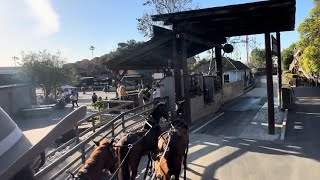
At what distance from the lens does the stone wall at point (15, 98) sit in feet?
82.8

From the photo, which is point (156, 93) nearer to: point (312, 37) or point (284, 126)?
point (284, 126)

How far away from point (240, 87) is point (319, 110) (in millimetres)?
9370

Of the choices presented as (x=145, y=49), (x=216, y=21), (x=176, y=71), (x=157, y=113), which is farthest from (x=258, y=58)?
(x=157, y=113)

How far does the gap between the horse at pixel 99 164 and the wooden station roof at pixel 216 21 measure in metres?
8.40

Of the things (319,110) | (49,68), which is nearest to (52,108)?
(49,68)

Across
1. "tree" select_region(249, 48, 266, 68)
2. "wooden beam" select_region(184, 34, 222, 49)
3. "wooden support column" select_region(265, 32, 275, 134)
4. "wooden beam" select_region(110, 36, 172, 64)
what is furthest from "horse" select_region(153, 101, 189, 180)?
"tree" select_region(249, 48, 266, 68)

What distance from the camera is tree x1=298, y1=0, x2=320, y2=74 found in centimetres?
2398

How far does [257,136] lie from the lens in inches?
436

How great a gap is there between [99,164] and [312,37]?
985 inches

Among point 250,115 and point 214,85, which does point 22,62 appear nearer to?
point 214,85

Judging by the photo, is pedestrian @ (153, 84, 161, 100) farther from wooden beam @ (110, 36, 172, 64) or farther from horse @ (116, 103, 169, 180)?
horse @ (116, 103, 169, 180)

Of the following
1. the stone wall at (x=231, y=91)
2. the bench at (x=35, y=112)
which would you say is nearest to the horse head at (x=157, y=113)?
the stone wall at (x=231, y=91)

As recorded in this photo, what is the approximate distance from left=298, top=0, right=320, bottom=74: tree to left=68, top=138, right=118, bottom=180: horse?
76.4ft

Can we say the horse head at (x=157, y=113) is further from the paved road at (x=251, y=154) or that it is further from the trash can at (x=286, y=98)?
the trash can at (x=286, y=98)
